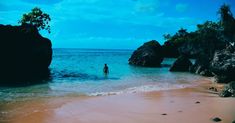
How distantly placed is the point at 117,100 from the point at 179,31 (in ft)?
233

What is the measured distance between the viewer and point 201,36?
42438 millimetres

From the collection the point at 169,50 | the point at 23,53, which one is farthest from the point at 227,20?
the point at 169,50

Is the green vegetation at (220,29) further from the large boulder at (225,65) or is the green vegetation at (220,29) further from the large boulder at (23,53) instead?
the large boulder at (23,53)

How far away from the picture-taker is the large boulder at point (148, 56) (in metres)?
51.7

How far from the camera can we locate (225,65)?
26.3m

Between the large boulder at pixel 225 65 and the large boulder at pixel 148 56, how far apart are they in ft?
77.6

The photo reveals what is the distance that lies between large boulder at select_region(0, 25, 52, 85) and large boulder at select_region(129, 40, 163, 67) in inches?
693

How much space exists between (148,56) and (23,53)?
22.8 meters

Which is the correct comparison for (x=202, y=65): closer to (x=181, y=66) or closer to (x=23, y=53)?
(x=181, y=66)

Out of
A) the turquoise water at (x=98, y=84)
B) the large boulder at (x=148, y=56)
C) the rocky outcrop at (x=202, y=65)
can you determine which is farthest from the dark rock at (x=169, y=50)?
the turquoise water at (x=98, y=84)

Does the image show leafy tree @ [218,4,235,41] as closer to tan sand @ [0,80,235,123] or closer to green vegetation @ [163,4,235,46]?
green vegetation @ [163,4,235,46]

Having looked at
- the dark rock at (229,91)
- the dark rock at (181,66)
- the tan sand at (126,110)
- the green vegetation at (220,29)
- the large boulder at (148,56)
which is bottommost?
the tan sand at (126,110)

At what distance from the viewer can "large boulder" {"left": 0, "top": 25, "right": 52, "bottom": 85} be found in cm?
3328

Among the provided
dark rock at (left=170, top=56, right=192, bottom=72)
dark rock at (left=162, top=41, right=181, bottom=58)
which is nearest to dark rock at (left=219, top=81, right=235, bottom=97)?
dark rock at (left=170, top=56, right=192, bottom=72)
